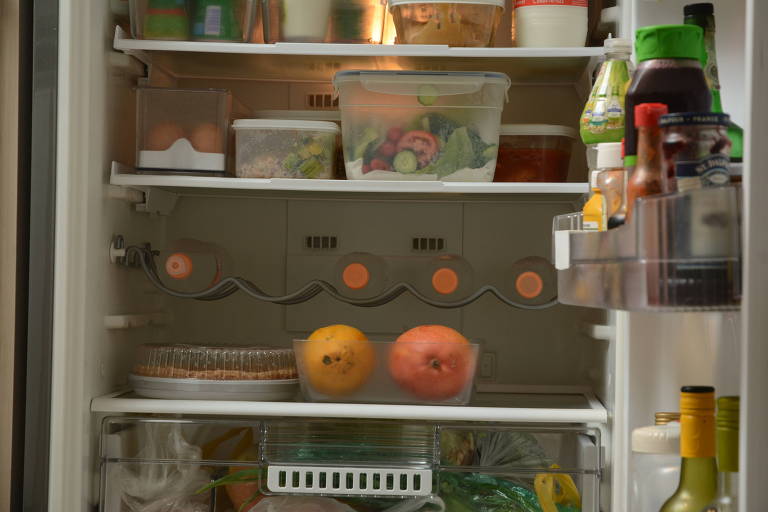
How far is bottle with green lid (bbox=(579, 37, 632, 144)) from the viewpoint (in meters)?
1.21

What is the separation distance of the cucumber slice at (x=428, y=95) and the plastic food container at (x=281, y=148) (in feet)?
0.58

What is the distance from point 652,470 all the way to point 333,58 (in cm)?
109

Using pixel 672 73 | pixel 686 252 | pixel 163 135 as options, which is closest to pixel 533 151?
pixel 163 135

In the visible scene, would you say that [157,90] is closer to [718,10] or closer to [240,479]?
[240,479]

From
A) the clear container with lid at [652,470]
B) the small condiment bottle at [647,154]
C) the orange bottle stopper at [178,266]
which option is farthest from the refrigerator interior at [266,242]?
the small condiment bottle at [647,154]

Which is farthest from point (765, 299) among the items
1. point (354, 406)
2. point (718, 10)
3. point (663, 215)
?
point (354, 406)

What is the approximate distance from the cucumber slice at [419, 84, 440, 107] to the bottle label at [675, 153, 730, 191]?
3.07 ft

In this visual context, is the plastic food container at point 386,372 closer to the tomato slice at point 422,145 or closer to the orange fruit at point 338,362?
the orange fruit at point 338,362

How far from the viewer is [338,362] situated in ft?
5.70

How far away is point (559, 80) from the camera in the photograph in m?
2.08

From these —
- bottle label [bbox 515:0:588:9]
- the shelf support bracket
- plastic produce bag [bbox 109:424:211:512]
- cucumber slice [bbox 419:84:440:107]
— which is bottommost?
plastic produce bag [bbox 109:424:211:512]

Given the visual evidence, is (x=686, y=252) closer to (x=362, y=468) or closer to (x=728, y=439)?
(x=728, y=439)

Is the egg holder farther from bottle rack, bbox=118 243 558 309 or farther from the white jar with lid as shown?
the white jar with lid

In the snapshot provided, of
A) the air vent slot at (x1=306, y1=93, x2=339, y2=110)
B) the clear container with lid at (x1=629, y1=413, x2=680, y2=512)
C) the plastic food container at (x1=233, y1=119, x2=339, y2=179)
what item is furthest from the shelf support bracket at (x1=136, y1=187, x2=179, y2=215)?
the clear container with lid at (x1=629, y1=413, x2=680, y2=512)
